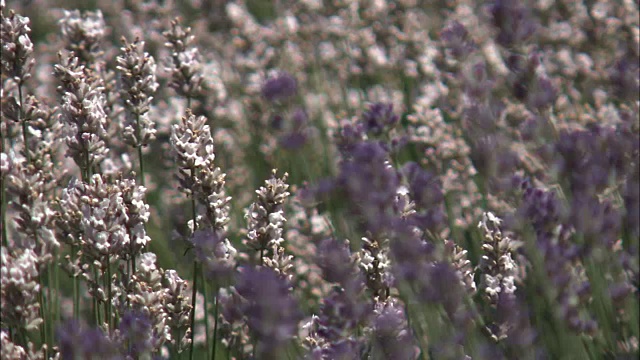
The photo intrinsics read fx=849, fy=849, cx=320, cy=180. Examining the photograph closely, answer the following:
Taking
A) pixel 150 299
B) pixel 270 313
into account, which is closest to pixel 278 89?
pixel 150 299

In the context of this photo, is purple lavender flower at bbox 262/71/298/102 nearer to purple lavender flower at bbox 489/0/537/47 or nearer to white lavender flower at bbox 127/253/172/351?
purple lavender flower at bbox 489/0/537/47

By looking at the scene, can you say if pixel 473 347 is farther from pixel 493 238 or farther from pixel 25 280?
pixel 25 280

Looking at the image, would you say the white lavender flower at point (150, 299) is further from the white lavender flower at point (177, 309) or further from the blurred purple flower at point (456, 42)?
the blurred purple flower at point (456, 42)

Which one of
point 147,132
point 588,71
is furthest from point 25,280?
point 588,71

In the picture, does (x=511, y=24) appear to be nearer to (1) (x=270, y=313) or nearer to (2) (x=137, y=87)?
(2) (x=137, y=87)

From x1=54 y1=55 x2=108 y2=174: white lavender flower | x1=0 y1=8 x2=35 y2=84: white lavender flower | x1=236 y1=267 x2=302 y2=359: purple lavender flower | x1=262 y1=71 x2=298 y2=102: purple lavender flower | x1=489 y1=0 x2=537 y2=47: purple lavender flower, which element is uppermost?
x1=262 y1=71 x2=298 y2=102: purple lavender flower

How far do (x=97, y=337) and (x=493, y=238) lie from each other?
0.94 meters

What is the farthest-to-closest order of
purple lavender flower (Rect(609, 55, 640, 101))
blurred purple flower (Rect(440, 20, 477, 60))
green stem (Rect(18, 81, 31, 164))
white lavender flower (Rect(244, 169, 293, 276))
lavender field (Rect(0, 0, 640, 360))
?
blurred purple flower (Rect(440, 20, 477, 60)) < purple lavender flower (Rect(609, 55, 640, 101)) < green stem (Rect(18, 81, 31, 164)) < white lavender flower (Rect(244, 169, 293, 276)) < lavender field (Rect(0, 0, 640, 360))

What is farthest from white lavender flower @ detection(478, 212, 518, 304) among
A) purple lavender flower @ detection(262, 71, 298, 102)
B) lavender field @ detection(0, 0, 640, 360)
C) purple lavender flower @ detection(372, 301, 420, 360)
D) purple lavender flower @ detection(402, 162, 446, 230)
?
purple lavender flower @ detection(262, 71, 298, 102)

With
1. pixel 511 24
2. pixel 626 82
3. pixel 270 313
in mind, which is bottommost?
pixel 270 313

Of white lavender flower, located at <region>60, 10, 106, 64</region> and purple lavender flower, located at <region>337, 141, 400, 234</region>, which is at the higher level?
white lavender flower, located at <region>60, 10, 106, 64</region>

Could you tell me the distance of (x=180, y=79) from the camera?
2543mm

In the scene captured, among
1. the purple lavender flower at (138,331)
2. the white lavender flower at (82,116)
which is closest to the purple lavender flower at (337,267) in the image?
the purple lavender flower at (138,331)

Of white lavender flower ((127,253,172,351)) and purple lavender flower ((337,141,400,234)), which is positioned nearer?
purple lavender flower ((337,141,400,234))
